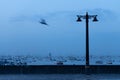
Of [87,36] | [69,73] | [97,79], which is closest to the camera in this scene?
[97,79]

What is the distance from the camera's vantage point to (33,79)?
112 ft

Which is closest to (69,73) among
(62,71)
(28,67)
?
(62,71)

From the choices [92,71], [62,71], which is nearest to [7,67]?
[62,71]

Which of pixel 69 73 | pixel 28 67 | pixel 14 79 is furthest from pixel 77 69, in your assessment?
pixel 14 79

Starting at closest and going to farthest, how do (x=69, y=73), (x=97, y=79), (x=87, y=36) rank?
(x=97, y=79)
(x=87, y=36)
(x=69, y=73)

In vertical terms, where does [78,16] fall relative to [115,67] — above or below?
above

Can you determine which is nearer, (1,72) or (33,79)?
(33,79)

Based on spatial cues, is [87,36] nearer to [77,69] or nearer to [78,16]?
[78,16]

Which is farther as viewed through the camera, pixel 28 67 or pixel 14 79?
pixel 28 67

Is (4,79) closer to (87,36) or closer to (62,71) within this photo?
(87,36)

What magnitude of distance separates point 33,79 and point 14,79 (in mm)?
1403

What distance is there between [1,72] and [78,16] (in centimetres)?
1020

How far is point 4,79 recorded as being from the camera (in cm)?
Result: 3384

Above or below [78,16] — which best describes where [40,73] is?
below
